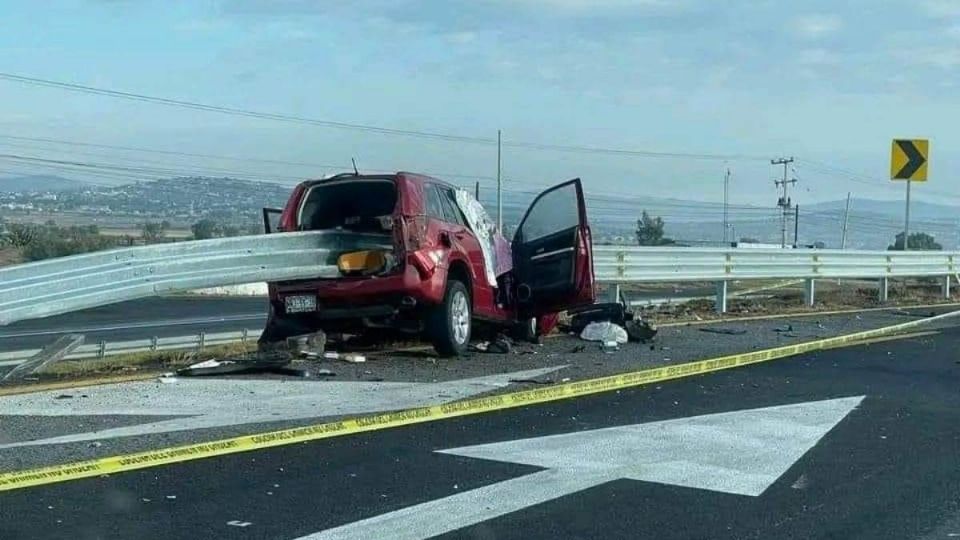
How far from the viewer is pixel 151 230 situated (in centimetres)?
1864

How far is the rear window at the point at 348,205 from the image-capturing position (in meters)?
11.7

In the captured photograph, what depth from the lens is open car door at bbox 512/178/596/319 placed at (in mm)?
12529

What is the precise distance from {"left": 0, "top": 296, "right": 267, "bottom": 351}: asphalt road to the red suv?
619 centimetres

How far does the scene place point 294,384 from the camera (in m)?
9.91

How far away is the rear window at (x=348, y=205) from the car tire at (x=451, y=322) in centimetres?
93

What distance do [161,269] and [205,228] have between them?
974 cm

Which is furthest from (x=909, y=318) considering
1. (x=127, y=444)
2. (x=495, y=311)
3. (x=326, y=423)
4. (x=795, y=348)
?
(x=127, y=444)

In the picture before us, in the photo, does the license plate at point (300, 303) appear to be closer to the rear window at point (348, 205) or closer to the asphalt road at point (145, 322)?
the rear window at point (348, 205)

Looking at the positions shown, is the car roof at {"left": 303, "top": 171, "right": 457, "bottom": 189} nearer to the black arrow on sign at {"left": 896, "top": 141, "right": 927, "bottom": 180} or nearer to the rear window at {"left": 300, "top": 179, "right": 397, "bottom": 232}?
the rear window at {"left": 300, "top": 179, "right": 397, "bottom": 232}

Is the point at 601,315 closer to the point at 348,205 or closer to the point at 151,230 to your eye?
the point at 348,205

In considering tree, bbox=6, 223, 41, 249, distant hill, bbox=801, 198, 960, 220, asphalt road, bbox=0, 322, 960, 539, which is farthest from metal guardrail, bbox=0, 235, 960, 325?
distant hill, bbox=801, 198, 960, 220

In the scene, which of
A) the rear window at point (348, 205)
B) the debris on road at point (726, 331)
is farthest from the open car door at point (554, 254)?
the debris on road at point (726, 331)

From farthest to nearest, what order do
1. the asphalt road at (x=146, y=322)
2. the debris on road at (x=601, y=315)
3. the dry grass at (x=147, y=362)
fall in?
the asphalt road at (x=146, y=322), the debris on road at (x=601, y=315), the dry grass at (x=147, y=362)

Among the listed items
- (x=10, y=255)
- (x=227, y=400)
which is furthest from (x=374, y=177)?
(x=10, y=255)
